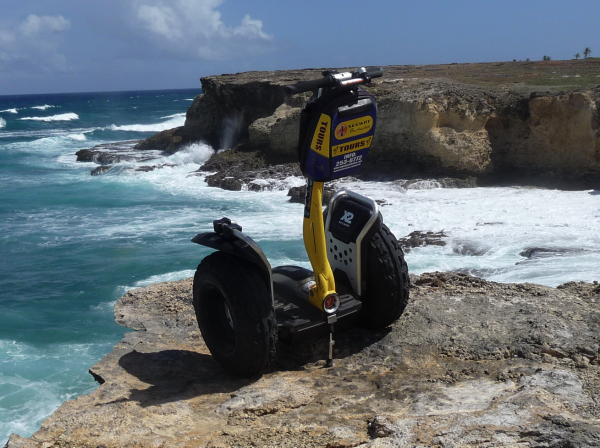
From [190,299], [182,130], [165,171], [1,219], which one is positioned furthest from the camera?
[182,130]

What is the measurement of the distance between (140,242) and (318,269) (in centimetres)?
880

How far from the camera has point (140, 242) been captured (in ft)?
39.9

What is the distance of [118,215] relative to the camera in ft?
51.0

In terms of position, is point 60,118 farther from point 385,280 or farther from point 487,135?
point 385,280

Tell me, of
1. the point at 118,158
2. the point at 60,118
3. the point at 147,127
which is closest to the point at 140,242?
the point at 118,158

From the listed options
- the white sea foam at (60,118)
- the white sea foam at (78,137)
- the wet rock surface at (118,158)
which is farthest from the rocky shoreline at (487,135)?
the white sea foam at (60,118)

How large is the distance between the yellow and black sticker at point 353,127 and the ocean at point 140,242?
3412 millimetres

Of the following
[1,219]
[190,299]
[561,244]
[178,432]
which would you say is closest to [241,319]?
[178,432]

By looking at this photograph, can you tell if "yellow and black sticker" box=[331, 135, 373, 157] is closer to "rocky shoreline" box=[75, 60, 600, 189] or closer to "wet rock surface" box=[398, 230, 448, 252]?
"wet rock surface" box=[398, 230, 448, 252]

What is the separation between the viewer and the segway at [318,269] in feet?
12.1

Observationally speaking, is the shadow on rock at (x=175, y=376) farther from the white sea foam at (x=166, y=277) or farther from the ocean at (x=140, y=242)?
the white sea foam at (x=166, y=277)

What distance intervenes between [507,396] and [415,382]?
1.99ft

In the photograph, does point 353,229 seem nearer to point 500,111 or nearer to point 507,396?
point 507,396

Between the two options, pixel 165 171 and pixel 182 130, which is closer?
pixel 165 171
